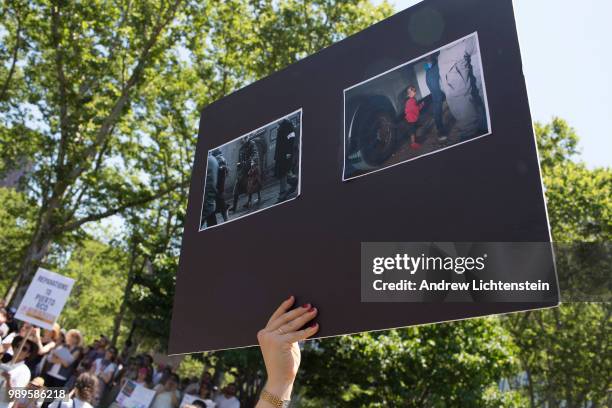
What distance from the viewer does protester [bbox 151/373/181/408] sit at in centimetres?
953

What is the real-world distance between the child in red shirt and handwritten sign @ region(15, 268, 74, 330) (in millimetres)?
6495

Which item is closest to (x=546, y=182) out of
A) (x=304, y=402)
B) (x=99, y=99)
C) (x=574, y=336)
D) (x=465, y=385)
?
(x=574, y=336)

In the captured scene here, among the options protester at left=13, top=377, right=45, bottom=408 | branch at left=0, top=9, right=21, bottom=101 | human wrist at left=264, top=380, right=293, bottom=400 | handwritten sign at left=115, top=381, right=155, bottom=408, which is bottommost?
human wrist at left=264, top=380, right=293, bottom=400

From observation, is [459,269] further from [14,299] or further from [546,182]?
[546,182]

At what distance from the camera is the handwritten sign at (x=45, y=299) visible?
7199 millimetres

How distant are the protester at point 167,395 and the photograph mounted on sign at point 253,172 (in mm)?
8014

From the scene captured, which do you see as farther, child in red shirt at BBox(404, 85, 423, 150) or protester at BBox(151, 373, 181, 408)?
protester at BBox(151, 373, 181, 408)

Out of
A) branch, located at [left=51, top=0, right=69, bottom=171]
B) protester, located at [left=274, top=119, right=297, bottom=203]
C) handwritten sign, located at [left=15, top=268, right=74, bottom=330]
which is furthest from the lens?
branch, located at [left=51, top=0, right=69, bottom=171]

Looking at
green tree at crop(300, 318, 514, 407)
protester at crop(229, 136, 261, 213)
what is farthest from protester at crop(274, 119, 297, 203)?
green tree at crop(300, 318, 514, 407)

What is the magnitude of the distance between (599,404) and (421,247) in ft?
73.7

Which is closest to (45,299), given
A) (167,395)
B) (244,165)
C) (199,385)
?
(167,395)

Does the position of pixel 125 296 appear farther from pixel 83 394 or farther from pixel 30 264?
pixel 83 394

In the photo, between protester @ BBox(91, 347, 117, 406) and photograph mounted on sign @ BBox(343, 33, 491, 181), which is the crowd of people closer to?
protester @ BBox(91, 347, 117, 406)

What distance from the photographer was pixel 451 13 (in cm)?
188
